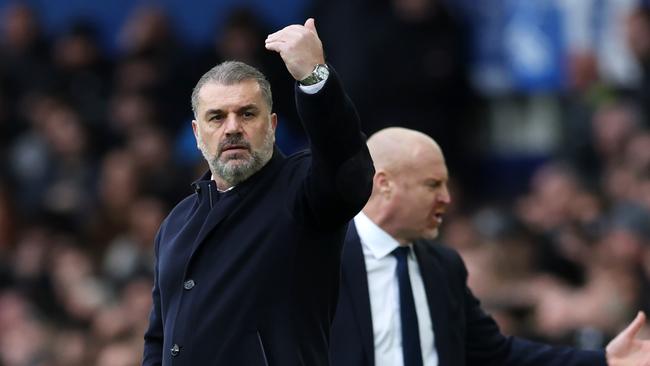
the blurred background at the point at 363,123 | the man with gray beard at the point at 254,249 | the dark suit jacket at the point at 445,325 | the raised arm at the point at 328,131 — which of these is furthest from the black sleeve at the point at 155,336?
the blurred background at the point at 363,123

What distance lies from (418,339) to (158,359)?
40.4 inches

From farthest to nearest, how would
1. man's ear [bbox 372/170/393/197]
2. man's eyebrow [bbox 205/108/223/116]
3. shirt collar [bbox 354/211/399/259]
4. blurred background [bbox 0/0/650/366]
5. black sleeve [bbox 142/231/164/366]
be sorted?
blurred background [bbox 0/0/650/366] → man's ear [bbox 372/170/393/197] → shirt collar [bbox 354/211/399/259] → black sleeve [bbox 142/231/164/366] → man's eyebrow [bbox 205/108/223/116]

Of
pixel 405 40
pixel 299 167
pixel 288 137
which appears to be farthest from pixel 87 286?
pixel 299 167

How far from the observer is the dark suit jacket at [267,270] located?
5.07 meters

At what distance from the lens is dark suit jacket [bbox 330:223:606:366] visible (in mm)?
6027

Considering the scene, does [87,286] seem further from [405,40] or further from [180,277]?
[180,277]

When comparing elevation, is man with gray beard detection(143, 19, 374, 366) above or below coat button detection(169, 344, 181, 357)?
above

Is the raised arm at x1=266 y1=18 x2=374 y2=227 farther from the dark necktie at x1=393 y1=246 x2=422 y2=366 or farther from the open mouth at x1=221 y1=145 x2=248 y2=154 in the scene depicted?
the dark necktie at x1=393 y1=246 x2=422 y2=366

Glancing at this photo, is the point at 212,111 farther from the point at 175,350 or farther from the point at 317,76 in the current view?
the point at 175,350

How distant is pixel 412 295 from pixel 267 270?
120cm

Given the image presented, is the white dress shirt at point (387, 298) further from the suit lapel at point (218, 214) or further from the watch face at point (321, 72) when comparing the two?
the watch face at point (321, 72)

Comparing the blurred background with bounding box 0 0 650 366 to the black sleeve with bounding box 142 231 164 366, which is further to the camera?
the blurred background with bounding box 0 0 650 366

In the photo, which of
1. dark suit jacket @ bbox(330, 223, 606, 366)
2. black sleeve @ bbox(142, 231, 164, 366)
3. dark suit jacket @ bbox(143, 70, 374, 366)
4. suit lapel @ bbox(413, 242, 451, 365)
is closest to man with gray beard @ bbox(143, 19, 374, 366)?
dark suit jacket @ bbox(143, 70, 374, 366)

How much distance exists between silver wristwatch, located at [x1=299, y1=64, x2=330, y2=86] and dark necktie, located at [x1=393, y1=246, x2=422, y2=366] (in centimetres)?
150
